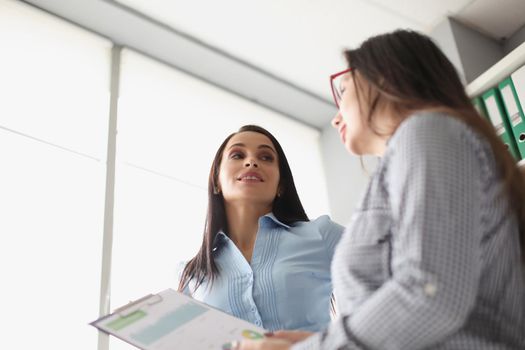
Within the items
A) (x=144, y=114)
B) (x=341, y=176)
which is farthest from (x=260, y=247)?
(x=341, y=176)

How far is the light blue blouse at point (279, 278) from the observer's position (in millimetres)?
1389

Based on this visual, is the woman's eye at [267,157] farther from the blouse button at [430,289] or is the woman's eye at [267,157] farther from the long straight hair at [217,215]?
the blouse button at [430,289]

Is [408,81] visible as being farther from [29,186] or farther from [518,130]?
[29,186]

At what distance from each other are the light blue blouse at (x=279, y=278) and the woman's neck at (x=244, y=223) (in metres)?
0.06

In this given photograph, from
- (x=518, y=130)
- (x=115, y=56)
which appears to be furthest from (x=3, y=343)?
(x=518, y=130)

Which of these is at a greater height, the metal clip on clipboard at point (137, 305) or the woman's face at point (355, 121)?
the woman's face at point (355, 121)

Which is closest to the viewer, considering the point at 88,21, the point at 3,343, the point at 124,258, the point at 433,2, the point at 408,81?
the point at 408,81

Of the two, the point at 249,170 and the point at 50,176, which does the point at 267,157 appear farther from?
the point at 50,176

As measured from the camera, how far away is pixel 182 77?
3082 millimetres

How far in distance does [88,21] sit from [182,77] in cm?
56

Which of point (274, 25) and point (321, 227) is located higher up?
A: point (274, 25)

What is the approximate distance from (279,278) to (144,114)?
158cm

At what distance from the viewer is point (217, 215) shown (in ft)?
5.65

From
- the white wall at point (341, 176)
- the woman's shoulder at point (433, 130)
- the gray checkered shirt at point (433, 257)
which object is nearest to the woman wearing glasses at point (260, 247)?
the gray checkered shirt at point (433, 257)
